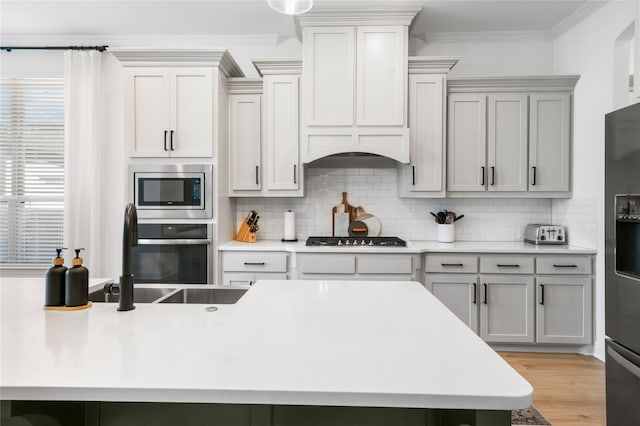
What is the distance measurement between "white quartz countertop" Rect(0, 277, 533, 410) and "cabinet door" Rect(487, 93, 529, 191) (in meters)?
2.57

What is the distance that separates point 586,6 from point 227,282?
3.78 m

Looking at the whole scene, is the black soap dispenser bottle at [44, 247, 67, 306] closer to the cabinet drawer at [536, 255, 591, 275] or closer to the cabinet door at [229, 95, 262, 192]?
the cabinet door at [229, 95, 262, 192]

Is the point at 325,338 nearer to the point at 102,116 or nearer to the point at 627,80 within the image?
the point at 627,80

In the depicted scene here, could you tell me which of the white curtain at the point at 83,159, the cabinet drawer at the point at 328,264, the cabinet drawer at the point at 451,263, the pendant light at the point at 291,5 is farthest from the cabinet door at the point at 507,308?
the white curtain at the point at 83,159

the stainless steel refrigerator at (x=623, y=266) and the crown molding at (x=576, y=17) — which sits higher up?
the crown molding at (x=576, y=17)

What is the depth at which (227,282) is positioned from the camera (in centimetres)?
336

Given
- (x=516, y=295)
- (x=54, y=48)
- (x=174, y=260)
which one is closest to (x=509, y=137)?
(x=516, y=295)

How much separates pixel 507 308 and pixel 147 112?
11.4ft

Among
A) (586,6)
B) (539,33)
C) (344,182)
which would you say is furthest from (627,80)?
(344,182)

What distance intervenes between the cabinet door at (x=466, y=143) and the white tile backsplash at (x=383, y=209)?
1.16 ft

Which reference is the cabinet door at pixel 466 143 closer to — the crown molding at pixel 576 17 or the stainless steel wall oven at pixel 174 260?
the crown molding at pixel 576 17

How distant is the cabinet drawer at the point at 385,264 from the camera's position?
10.6 ft

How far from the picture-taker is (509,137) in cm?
357

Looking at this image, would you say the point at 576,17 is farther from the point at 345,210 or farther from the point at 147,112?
the point at 147,112
